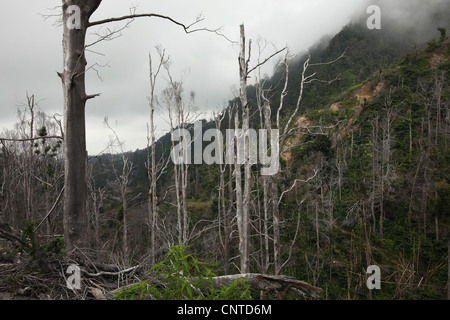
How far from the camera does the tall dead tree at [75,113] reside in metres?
2.26

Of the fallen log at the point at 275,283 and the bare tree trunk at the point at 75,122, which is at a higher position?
the bare tree trunk at the point at 75,122

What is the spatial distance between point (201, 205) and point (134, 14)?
81.0 ft

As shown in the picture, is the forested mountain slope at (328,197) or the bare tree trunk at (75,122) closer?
the bare tree trunk at (75,122)

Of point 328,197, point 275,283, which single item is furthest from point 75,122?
point 328,197

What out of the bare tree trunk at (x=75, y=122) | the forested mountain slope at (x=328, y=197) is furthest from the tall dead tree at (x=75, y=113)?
the forested mountain slope at (x=328, y=197)

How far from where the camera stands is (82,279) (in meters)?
1.61

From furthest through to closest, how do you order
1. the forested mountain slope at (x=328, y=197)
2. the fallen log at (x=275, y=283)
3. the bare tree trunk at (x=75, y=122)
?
the forested mountain slope at (x=328, y=197) < the bare tree trunk at (x=75, y=122) < the fallen log at (x=275, y=283)

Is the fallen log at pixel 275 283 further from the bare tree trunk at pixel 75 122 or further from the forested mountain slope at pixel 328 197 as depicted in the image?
the forested mountain slope at pixel 328 197

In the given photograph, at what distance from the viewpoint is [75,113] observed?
7.61ft

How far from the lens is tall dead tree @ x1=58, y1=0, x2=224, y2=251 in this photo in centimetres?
226

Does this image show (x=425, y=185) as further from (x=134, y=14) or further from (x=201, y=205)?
(x=134, y=14)

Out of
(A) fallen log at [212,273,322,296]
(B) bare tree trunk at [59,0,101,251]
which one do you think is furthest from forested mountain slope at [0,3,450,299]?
(A) fallen log at [212,273,322,296]

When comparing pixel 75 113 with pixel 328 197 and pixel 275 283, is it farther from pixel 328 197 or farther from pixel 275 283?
pixel 328 197

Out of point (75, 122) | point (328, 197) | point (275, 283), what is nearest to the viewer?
point (275, 283)
